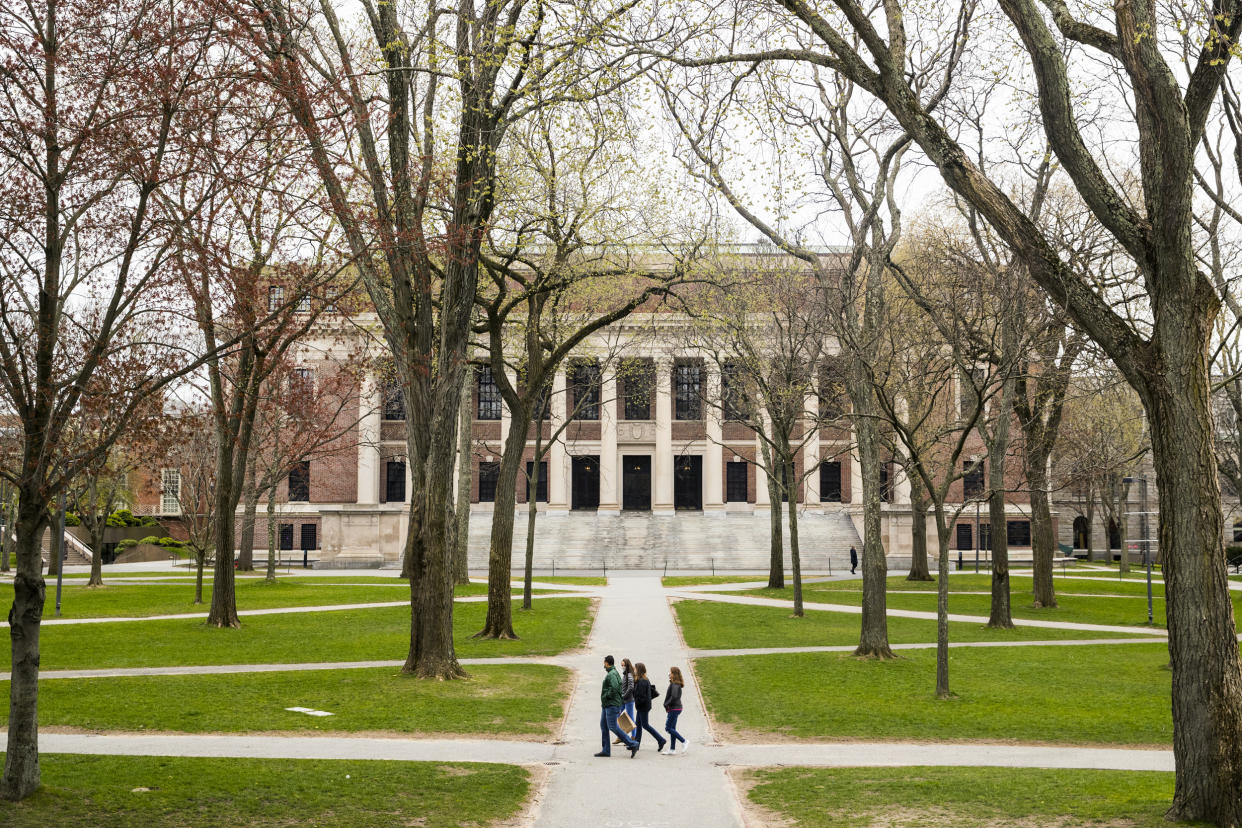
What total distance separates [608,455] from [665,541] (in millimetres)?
8069

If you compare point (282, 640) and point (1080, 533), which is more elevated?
point (1080, 533)

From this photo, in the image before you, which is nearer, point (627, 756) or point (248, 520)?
point (627, 756)

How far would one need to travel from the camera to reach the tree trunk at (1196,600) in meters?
8.64

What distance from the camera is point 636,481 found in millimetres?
63219

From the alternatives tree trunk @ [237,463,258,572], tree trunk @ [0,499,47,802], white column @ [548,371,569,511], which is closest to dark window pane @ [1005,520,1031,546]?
white column @ [548,371,569,511]

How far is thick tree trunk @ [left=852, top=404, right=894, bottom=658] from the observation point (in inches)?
789

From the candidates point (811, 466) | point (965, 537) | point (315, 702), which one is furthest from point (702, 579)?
point (315, 702)

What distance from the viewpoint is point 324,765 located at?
1135cm

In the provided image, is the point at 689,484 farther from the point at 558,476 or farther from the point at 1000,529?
the point at 1000,529

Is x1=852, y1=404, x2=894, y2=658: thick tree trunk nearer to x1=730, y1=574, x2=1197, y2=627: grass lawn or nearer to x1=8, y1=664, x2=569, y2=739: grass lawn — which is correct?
x1=8, y1=664, x2=569, y2=739: grass lawn

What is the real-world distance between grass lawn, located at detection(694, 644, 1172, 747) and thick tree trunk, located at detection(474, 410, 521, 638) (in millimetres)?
4973

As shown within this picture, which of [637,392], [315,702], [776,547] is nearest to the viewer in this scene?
[315,702]

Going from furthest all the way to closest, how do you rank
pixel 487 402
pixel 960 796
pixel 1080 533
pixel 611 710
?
pixel 1080 533 < pixel 487 402 < pixel 611 710 < pixel 960 796

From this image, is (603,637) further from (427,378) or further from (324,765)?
(324,765)
